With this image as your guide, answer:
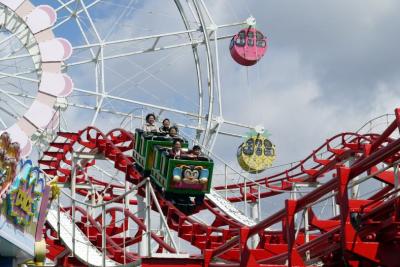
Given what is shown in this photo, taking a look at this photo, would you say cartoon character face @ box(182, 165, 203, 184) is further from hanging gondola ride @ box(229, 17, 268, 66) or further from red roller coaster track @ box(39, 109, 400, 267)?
hanging gondola ride @ box(229, 17, 268, 66)

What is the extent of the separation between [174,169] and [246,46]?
9.89 metres

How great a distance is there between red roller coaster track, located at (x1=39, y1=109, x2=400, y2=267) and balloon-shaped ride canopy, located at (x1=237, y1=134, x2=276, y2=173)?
1.16 m

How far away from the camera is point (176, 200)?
18328 millimetres

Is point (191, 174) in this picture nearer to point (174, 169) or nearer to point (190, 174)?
point (190, 174)

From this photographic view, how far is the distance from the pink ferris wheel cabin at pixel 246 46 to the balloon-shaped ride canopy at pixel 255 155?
2.16 meters

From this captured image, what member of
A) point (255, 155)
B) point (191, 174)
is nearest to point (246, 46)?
point (255, 155)

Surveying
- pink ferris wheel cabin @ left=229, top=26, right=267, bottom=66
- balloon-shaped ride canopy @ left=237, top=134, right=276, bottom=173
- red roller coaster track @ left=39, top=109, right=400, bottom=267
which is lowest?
red roller coaster track @ left=39, top=109, right=400, bottom=267

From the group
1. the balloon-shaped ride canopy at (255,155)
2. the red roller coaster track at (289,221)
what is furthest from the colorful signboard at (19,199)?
the balloon-shaped ride canopy at (255,155)

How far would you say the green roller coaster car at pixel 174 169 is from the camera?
17.6 m

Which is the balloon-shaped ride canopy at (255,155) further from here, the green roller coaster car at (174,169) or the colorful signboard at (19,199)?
the colorful signboard at (19,199)

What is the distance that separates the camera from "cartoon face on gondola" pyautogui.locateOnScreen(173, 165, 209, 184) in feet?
57.6

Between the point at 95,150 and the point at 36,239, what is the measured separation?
6.18 meters

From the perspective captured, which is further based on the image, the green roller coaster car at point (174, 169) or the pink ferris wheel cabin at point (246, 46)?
the pink ferris wheel cabin at point (246, 46)

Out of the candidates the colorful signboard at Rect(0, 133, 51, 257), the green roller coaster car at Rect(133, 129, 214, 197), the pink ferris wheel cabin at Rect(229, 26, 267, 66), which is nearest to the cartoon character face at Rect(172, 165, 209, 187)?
the green roller coaster car at Rect(133, 129, 214, 197)
